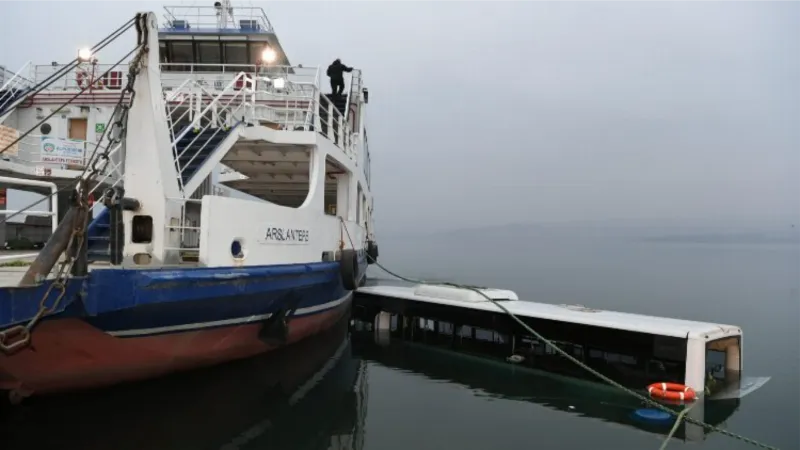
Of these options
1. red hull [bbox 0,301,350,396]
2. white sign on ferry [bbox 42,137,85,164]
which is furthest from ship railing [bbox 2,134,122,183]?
red hull [bbox 0,301,350,396]

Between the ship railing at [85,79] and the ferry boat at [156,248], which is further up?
the ship railing at [85,79]

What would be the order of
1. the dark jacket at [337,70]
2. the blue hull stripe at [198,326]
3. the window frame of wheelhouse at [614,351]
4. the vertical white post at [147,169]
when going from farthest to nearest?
the dark jacket at [337,70], the window frame of wheelhouse at [614,351], the vertical white post at [147,169], the blue hull stripe at [198,326]

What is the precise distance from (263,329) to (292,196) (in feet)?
35.3

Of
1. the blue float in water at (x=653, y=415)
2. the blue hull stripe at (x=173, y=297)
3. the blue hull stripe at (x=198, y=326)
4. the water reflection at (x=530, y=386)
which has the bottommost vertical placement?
the water reflection at (x=530, y=386)

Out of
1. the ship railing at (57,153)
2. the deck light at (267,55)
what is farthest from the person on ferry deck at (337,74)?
the ship railing at (57,153)

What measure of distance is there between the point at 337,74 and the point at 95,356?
37.5 feet

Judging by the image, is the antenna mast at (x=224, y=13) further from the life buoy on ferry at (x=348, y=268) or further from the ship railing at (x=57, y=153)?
the life buoy on ferry at (x=348, y=268)

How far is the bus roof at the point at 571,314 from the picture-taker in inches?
364

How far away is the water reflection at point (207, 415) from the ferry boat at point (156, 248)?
0.46 m

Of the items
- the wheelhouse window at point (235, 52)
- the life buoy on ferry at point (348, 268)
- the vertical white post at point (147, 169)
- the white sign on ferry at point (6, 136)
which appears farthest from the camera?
the wheelhouse window at point (235, 52)

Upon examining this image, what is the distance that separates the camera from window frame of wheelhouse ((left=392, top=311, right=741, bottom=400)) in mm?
9156

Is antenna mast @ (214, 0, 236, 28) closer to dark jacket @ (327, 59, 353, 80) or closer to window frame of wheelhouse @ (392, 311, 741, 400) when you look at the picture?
dark jacket @ (327, 59, 353, 80)

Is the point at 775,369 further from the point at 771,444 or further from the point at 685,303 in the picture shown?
the point at 685,303

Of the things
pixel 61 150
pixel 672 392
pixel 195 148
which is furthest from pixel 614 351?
pixel 61 150
